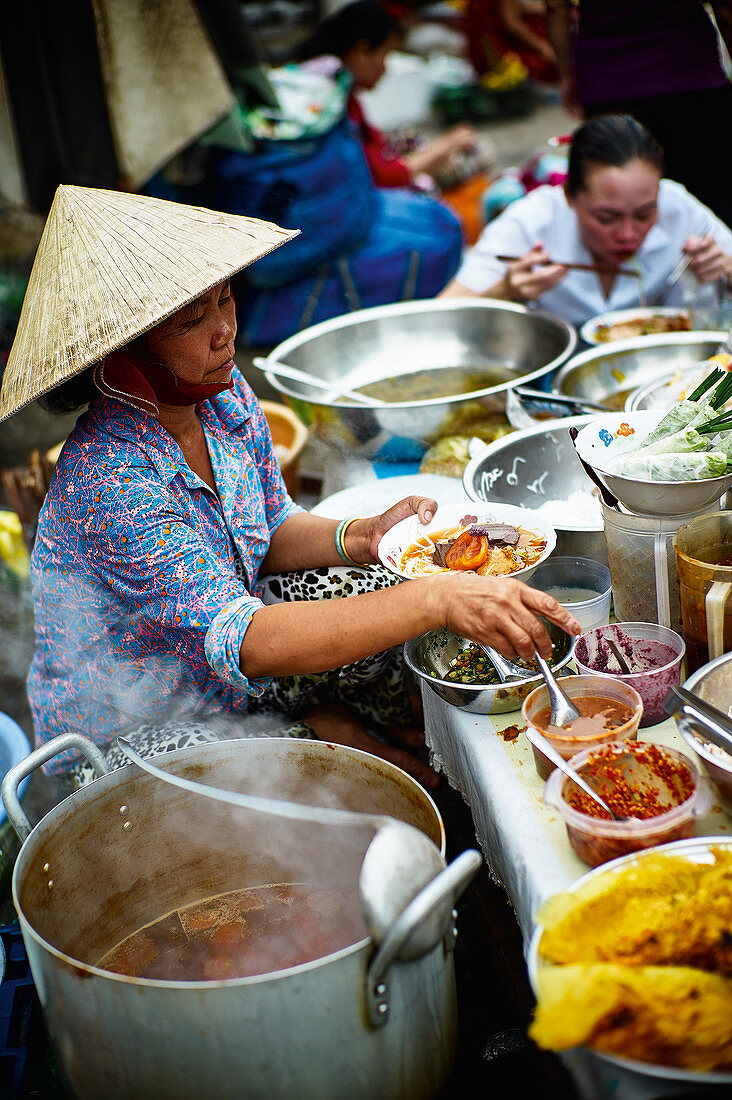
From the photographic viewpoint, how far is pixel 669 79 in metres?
4.05

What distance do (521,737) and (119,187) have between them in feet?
11.5

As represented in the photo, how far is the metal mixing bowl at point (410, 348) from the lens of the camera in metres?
2.78

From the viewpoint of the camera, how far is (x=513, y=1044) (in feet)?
5.65

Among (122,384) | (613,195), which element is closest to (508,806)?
(122,384)

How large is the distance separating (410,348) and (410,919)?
2413mm

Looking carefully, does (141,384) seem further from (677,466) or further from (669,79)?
(669,79)

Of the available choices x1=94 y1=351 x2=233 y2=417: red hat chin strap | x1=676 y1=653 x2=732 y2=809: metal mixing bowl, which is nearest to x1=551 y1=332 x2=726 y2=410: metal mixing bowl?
x1=94 y1=351 x2=233 y2=417: red hat chin strap

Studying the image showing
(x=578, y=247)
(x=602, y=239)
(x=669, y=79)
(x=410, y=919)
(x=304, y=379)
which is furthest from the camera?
(x=669, y=79)

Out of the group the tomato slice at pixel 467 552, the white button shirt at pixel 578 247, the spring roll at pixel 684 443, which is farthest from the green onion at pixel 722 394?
the white button shirt at pixel 578 247

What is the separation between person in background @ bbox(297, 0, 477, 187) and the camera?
227 inches

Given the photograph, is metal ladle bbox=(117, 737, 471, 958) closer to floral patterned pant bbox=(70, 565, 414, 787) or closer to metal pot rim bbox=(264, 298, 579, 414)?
floral patterned pant bbox=(70, 565, 414, 787)

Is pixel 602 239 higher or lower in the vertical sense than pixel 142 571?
higher

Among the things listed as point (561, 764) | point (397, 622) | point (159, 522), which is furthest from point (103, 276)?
point (561, 764)

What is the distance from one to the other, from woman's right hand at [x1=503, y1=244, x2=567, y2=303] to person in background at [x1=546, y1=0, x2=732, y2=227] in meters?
Answer: 1.35
